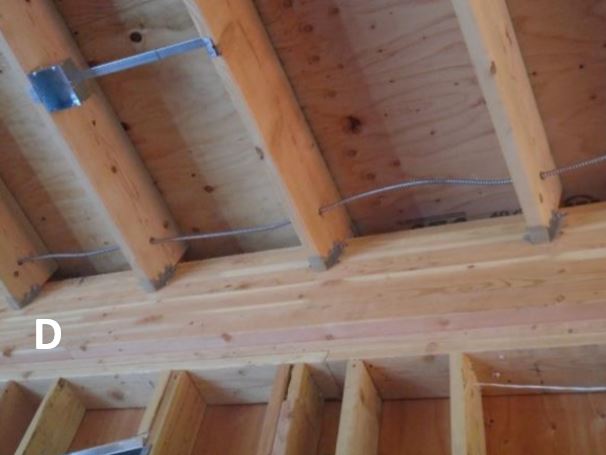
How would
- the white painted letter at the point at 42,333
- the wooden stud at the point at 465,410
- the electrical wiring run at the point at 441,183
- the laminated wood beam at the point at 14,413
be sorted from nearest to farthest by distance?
the wooden stud at the point at 465,410 < the electrical wiring run at the point at 441,183 < the laminated wood beam at the point at 14,413 < the white painted letter at the point at 42,333

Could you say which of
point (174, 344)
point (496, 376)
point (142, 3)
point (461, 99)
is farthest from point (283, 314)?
point (142, 3)

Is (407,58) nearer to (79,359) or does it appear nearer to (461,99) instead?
(461,99)

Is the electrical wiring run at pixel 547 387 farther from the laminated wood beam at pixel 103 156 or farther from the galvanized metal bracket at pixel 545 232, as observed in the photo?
the laminated wood beam at pixel 103 156

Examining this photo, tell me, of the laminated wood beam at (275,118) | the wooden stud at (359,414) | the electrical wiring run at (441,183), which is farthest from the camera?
the electrical wiring run at (441,183)

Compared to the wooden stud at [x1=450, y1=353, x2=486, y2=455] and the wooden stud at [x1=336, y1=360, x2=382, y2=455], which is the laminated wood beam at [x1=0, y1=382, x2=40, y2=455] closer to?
the wooden stud at [x1=336, y1=360, x2=382, y2=455]

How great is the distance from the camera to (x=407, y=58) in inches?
67.8

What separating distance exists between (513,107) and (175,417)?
1062 mm

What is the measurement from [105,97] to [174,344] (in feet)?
2.37

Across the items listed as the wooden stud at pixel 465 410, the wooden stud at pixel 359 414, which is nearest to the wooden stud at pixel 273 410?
the wooden stud at pixel 359 414

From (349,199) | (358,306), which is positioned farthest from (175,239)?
(358,306)

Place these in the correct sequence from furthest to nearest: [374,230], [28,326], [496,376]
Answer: [28,326] < [374,230] < [496,376]

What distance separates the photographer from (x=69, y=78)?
5.85 feet

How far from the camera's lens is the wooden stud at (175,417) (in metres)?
1.65

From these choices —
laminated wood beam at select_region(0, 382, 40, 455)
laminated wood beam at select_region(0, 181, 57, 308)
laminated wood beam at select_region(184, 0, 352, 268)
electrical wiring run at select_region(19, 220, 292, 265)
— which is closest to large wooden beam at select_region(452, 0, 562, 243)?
laminated wood beam at select_region(184, 0, 352, 268)
